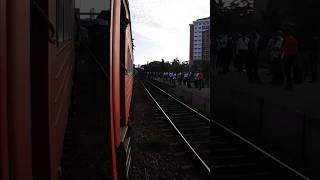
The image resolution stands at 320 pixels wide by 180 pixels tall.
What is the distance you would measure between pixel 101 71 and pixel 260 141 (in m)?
1.29

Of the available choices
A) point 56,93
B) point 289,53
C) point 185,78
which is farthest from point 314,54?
point 185,78

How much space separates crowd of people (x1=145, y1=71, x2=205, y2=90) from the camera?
27.3 metres

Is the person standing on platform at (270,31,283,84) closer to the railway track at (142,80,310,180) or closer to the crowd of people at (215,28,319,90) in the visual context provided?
the crowd of people at (215,28,319,90)

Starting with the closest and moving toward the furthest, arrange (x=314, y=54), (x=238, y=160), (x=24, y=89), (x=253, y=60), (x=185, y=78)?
(x=24, y=89), (x=314, y=54), (x=253, y=60), (x=238, y=160), (x=185, y=78)

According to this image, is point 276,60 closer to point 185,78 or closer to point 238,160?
point 238,160

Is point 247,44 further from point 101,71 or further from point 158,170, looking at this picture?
point 158,170

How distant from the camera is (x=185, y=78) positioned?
114 feet

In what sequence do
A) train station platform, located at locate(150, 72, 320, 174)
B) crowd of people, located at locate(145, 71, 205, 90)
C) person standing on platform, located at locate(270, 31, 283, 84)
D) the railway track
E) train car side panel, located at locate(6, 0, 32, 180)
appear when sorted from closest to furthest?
1. train car side panel, located at locate(6, 0, 32, 180)
2. person standing on platform, located at locate(270, 31, 283, 84)
3. train station platform, located at locate(150, 72, 320, 174)
4. the railway track
5. crowd of people, located at locate(145, 71, 205, 90)

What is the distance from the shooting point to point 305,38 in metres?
1.76

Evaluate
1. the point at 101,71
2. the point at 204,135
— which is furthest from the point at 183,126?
the point at 101,71

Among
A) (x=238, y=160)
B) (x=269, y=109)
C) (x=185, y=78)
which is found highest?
(x=269, y=109)

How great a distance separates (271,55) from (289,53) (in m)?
0.09

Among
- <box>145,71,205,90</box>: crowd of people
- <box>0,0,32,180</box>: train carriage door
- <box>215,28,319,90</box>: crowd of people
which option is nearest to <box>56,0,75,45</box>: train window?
<box>215,28,319,90</box>: crowd of people

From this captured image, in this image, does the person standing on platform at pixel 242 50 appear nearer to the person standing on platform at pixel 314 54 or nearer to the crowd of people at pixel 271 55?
the crowd of people at pixel 271 55
